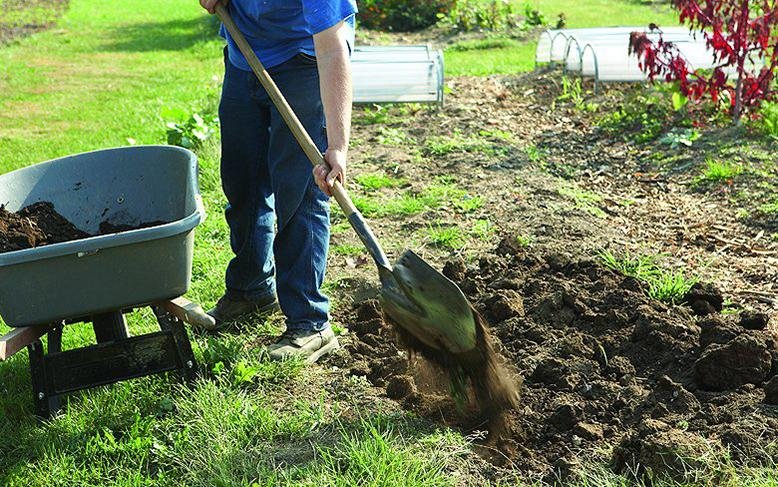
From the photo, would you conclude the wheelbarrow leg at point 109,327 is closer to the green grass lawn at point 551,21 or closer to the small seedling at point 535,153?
the small seedling at point 535,153

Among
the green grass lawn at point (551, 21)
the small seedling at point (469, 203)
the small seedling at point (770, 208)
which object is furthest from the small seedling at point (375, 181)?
the green grass lawn at point (551, 21)

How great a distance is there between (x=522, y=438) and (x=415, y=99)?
18.7 ft

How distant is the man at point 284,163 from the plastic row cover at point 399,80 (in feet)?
14.6

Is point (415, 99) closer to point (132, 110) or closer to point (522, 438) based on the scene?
point (132, 110)

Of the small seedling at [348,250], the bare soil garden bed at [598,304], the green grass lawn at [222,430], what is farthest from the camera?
the small seedling at [348,250]

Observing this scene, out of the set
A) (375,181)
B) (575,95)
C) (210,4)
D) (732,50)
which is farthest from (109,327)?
(575,95)

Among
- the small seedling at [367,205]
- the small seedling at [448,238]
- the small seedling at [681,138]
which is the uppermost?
the small seedling at [681,138]

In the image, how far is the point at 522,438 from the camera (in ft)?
11.5

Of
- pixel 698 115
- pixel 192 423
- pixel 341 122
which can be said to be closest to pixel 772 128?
pixel 698 115

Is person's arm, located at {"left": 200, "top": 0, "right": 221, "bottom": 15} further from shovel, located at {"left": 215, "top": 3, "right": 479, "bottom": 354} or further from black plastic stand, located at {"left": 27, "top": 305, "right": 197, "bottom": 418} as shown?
black plastic stand, located at {"left": 27, "top": 305, "right": 197, "bottom": 418}

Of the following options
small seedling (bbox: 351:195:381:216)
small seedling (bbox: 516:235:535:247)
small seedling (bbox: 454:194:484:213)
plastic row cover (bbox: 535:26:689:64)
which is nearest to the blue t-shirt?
small seedling (bbox: 516:235:535:247)

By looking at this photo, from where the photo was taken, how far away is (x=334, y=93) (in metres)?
3.53

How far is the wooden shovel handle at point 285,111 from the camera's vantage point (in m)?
3.57

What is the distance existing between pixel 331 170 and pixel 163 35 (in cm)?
1176
